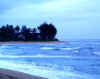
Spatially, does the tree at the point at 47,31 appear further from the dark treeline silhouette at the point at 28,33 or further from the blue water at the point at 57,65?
the blue water at the point at 57,65

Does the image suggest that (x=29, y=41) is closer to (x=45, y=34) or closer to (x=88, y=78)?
(x=45, y=34)

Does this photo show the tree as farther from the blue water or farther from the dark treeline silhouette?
the blue water

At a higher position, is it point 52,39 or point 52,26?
point 52,26

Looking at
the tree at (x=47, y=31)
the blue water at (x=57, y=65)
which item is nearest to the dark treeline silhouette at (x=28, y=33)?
the tree at (x=47, y=31)

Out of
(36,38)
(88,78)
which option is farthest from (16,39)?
(88,78)

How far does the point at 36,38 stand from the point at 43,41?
3629 millimetres

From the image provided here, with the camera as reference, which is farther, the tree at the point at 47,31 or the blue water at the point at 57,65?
the tree at the point at 47,31

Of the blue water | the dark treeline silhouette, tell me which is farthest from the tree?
the blue water

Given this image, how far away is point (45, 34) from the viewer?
77750 mm

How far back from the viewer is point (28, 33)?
78312 millimetres

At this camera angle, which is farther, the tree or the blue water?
the tree

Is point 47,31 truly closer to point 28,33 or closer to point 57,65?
point 28,33

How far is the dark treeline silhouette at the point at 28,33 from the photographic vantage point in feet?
249

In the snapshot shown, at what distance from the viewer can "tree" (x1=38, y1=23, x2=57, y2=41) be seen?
74.9 metres
